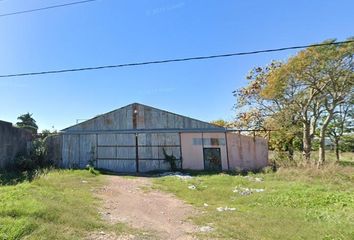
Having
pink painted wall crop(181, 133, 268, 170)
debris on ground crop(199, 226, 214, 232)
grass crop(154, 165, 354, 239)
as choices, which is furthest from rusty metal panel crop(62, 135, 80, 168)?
debris on ground crop(199, 226, 214, 232)

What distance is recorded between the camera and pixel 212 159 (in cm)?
1914

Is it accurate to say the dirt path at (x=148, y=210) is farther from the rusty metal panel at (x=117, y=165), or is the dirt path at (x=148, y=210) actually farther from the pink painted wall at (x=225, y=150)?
the pink painted wall at (x=225, y=150)

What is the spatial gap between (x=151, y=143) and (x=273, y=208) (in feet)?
38.4

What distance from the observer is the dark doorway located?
19062mm

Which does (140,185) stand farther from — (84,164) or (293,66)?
(293,66)

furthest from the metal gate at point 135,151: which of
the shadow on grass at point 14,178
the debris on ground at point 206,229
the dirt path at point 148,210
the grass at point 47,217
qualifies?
the debris on ground at point 206,229

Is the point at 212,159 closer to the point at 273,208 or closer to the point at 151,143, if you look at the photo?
the point at 151,143

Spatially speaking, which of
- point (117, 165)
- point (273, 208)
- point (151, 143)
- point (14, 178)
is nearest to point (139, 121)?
point (151, 143)

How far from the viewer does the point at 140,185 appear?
519 inches

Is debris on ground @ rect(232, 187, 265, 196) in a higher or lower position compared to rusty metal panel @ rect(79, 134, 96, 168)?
lower

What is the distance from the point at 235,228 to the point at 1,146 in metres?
14.9

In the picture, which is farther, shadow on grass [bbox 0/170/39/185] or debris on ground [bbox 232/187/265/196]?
shadow on grass [bbox 0/170/39/185]

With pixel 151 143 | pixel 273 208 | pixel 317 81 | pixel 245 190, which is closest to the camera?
pixel 273 208

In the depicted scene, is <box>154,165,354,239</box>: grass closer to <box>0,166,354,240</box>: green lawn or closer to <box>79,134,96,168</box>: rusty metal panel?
<box>0,166,354,240</box>: green lawn
